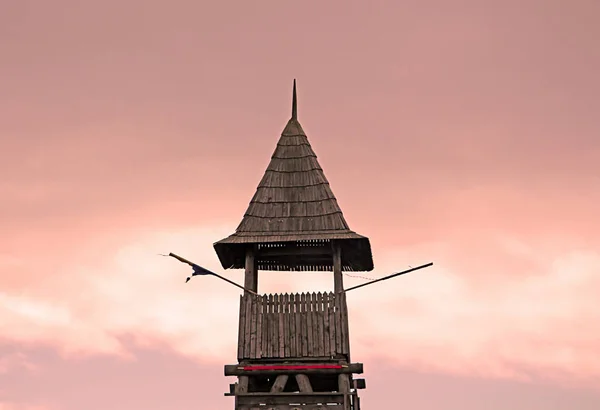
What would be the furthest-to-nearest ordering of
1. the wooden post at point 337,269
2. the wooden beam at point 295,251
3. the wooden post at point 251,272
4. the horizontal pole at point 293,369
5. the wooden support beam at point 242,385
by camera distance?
the wooden beam at point 295,251 < the wooden post at point 251,272 < the wooden post at point 337,269 < the wooden support beam at point 242,385 < the horizontal pole at point 293,369

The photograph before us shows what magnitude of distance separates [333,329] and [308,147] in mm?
5538

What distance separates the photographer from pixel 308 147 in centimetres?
2545

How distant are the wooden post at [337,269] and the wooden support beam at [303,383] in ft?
7.56

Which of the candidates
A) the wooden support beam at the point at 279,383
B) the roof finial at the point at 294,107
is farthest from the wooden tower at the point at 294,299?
the roof finial at the point at 294,107

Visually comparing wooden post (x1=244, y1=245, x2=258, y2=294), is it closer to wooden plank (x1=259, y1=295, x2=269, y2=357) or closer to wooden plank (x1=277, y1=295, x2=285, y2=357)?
wooden plank (x1=259, y1=295, x2=269, y2=357)

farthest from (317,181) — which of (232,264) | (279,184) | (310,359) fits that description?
(310,359)

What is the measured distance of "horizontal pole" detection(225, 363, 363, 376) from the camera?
2222 centimetres

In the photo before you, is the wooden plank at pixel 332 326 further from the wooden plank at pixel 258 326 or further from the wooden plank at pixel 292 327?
the wooden plank at pixel 258 326

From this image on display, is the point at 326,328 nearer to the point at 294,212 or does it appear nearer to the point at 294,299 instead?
the point at 294,299

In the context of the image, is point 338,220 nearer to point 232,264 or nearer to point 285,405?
point 232,264

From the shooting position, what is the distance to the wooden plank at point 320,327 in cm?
2239

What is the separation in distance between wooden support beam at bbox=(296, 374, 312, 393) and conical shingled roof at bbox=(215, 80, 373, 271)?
3.45 metres

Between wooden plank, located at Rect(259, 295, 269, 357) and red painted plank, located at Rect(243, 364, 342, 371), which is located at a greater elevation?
wooden plank, located at Rect(259, 295, 269, 357)

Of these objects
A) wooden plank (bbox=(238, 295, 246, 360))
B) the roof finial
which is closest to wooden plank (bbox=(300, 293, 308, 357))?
wooden plank (bbox=(238, 295, 246, 360))
